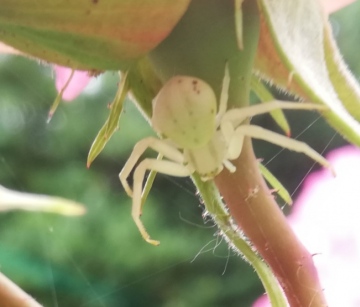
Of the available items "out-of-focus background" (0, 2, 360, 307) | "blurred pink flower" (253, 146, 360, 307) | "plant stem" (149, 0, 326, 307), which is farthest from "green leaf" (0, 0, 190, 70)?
"out-of-focus background" (0, 2, 360, 307)

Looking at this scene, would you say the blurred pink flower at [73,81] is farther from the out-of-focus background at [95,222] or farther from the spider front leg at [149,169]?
the out-of-focus background at [95,222]

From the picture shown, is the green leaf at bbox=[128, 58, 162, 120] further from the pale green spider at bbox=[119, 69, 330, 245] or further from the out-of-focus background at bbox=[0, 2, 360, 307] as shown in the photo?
the out-of-focus background at bbox=[0, 2, 360, 307]

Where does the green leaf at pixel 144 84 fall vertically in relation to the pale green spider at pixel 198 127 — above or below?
above

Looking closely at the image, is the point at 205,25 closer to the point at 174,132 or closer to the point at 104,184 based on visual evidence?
the point at 174,132

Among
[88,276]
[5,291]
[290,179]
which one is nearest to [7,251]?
[88,276]

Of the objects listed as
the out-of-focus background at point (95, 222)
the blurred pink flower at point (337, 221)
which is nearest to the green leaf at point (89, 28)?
the blurred pink flower at point (337, 221)

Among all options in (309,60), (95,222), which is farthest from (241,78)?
(95,222)
